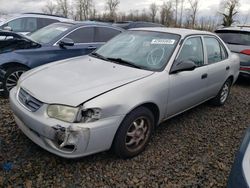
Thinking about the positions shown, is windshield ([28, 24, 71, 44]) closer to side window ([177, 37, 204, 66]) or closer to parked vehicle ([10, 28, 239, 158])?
parked vehicle ([10, 28, 239, 158])

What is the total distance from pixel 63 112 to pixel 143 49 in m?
1.62

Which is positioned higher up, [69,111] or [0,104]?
[69,111]

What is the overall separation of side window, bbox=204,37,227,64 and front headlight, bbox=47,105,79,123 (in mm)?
2689

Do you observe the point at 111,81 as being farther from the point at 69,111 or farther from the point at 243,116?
the point at 243,116

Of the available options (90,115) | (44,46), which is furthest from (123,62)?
(44,46)

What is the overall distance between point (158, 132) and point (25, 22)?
270 inches

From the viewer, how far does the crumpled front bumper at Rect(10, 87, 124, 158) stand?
96.8 inches

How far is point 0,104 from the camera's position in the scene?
4.28 meters

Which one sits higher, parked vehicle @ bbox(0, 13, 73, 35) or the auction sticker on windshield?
parked vehicle @ bbox(0, 13, 73, 35)

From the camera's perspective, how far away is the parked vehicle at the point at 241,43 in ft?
21.5

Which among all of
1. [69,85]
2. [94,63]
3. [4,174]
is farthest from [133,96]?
[4,174]

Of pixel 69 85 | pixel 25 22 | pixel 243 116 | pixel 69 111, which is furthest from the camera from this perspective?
pixel 25 22

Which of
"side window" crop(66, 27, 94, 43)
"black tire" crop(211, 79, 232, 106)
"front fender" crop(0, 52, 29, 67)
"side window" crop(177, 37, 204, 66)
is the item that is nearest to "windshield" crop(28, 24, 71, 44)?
"side window" crop(66, 27, 94, 43)

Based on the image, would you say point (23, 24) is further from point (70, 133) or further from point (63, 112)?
point (70, 133)
